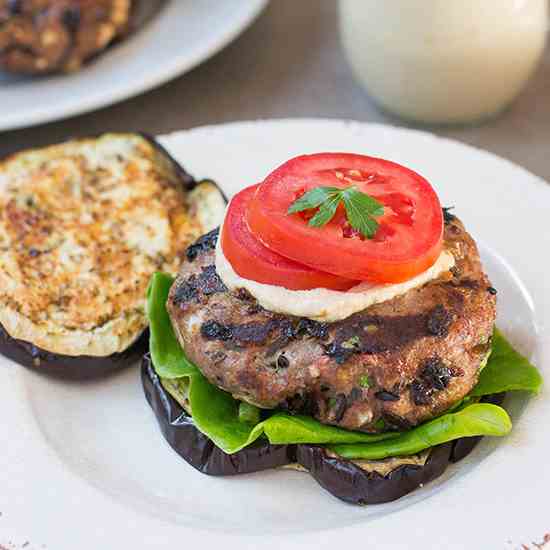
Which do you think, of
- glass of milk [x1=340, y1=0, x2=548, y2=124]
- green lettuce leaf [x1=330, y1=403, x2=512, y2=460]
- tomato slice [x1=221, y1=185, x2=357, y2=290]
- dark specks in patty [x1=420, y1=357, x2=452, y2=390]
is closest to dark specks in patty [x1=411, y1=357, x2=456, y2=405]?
dark specks in patty [x1=420, y1=357, x2=452, y2=390]

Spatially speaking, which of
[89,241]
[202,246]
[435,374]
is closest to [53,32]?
[89,241]

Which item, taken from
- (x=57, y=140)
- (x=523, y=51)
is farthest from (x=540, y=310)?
(x=57, y=140)

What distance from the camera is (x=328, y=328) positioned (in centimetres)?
302

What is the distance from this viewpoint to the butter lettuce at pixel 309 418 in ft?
9.93

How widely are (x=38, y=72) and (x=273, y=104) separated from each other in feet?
4.98

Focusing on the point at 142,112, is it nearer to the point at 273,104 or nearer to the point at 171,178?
the point at 273,104

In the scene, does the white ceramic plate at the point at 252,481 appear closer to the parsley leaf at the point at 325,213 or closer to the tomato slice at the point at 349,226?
the tomato slice at the point at 349,226

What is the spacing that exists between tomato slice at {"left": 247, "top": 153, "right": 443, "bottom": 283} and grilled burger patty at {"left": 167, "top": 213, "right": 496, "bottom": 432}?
16 cm

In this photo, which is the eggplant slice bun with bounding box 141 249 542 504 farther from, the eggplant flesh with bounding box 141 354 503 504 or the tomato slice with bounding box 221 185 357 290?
the tomato slice with bounding box 221 185 357 290

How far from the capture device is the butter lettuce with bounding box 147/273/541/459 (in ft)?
9.93

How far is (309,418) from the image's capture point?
3.11m

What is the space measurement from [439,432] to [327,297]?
59 centimetres

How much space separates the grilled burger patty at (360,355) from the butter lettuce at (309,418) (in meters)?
0.05

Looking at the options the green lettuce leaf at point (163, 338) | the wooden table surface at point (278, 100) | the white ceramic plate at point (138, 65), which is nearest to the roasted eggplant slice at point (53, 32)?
the white ceramic plate at point (138, 65)
